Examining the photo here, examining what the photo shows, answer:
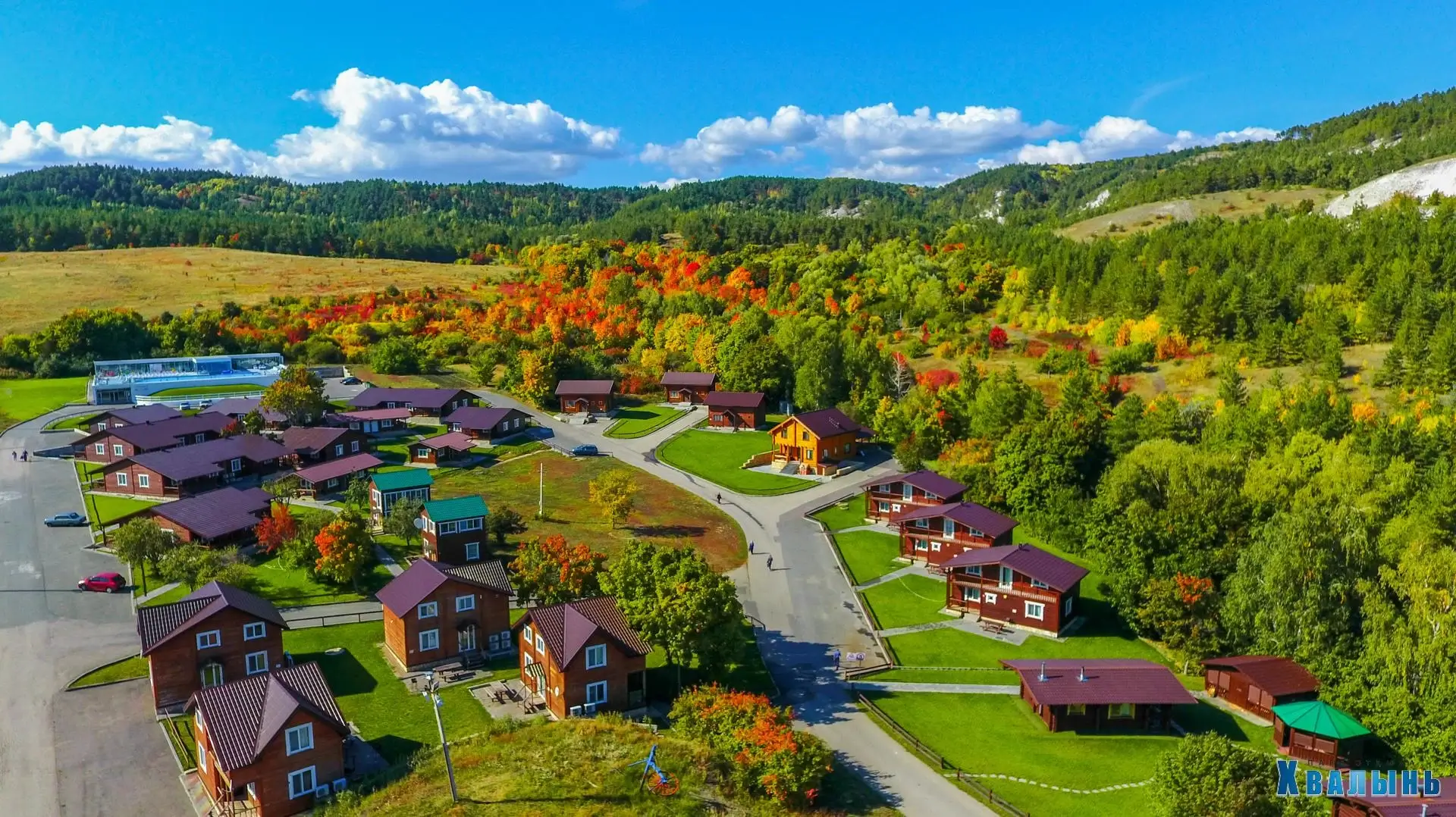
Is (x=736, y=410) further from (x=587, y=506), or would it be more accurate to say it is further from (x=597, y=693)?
(x=597, y=693)

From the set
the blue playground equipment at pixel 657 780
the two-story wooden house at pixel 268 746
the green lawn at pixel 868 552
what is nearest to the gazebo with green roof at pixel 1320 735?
the green lawn at pixel 868 552

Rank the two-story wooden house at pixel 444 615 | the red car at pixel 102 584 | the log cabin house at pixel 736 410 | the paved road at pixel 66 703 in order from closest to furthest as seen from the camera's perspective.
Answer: the paved road at pixel 66 703 → the two-story wooden house at pixel 444 615 → the red car at pixel 102 584 → the log cabin house at pixel 736 410

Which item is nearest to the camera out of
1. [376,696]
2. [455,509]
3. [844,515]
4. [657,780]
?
[657,780]

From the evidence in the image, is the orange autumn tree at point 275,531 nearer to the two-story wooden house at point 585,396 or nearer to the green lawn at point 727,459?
the green lawn at point 727,459

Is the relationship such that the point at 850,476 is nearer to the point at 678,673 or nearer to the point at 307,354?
the point at 678,673

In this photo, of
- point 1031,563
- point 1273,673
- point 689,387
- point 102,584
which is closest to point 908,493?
point 1031,563

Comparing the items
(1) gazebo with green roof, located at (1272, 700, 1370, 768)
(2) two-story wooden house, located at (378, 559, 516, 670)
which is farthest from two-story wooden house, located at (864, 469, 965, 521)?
(2) two-story wooden house, located at (378, 559, 516, 670)

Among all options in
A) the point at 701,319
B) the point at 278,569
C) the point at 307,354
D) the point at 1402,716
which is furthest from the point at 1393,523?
the point at 307,354
